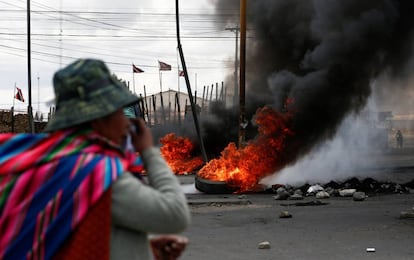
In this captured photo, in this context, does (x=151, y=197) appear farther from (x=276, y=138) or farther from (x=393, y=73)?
(x=393, y=73)

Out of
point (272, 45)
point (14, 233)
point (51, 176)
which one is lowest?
point (14, 233)

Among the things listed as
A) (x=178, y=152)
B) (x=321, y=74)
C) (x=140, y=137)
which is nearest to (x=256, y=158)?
(x=321, y=74)

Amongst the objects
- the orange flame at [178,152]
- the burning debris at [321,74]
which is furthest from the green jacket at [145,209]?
the orange flame at [178,152]

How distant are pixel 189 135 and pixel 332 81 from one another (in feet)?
27.8

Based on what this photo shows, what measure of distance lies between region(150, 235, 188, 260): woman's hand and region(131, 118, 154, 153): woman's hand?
31 centimetres

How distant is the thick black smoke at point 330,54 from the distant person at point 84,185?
15.8 metres

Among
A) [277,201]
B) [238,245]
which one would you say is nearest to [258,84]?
[277,201]

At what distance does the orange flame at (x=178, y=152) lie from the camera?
2328 centimetres

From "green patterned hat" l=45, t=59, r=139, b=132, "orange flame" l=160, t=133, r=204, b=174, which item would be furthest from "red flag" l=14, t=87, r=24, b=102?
"green patterned hat" l=45, t=59, r=139, b=132

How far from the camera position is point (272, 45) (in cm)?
2080

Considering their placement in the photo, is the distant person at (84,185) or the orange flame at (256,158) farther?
the orange flame at (256,158)

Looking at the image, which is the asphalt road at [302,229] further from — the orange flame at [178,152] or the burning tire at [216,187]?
the orange flame at [178,152]

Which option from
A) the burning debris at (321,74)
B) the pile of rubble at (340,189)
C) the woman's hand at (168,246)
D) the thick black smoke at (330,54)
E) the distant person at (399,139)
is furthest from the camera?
the distant person at (399,139)

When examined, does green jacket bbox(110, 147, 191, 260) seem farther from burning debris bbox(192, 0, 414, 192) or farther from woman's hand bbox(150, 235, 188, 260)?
burning debris bbox(192, 0, 414, 192)
